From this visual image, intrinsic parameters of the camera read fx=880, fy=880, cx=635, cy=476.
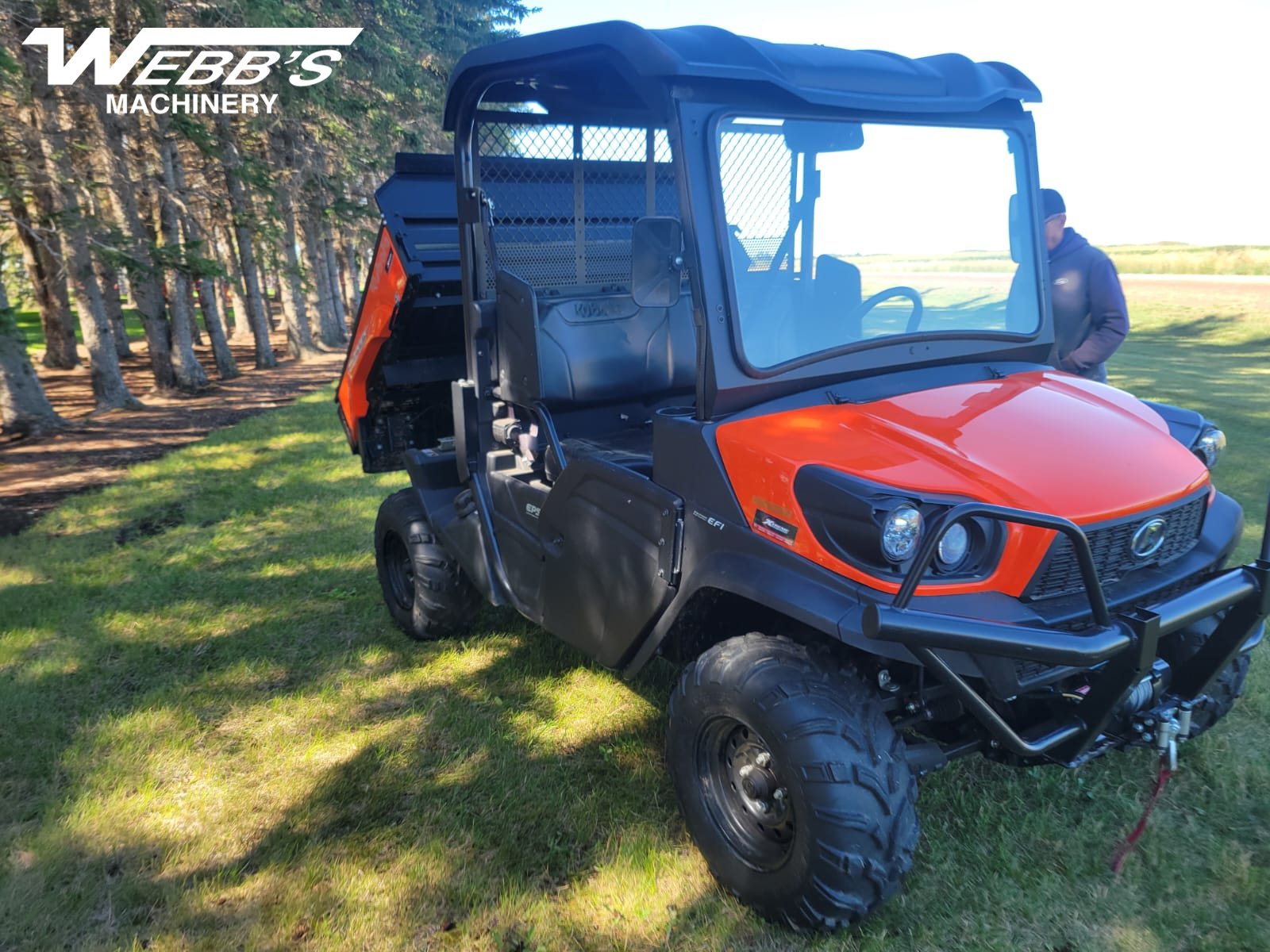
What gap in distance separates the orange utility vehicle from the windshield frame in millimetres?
10

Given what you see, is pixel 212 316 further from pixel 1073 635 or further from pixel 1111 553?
pixel 1073 635

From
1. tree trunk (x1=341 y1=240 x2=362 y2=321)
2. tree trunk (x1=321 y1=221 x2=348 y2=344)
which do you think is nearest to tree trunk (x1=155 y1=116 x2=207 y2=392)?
tree trunk (x1=321 y1=221 x2=348 y2=344)

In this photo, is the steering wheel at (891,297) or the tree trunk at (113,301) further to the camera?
the tree trunk at (113,301)

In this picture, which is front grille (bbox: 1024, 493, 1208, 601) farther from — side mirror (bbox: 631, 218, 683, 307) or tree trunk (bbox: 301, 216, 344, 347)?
tree trunk (bbox: 301, 216, 344, 347)

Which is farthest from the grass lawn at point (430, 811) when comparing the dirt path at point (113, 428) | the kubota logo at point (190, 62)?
the kubota logo at point (190, 62)

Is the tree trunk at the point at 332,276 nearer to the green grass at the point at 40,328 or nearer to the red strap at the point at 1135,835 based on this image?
the green grass at the point at 40,328

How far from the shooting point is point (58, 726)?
12.4 feet

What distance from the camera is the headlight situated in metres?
2.97

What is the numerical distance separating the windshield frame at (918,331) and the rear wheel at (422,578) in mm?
2180

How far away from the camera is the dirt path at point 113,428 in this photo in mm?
8031

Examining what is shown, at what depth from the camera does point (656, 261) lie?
253cm

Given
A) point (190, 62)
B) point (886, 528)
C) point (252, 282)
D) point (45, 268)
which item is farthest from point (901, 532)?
point (252, 282)

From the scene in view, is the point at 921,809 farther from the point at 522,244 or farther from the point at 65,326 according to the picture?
the point at 65,326

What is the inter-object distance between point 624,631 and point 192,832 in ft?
5.55
